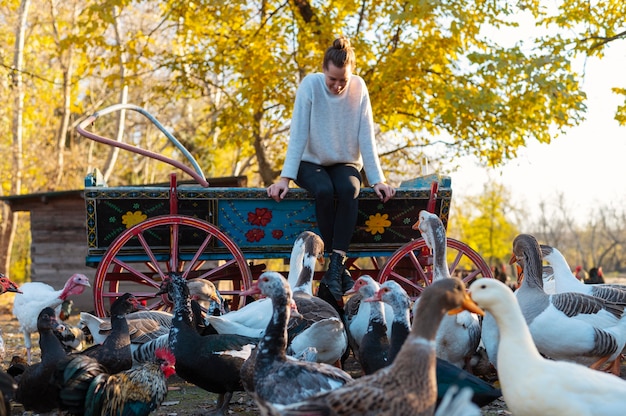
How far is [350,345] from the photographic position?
20.9 feet

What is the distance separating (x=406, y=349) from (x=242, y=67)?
9.18 meters

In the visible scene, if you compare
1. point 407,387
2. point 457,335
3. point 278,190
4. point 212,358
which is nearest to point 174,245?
point 278,190

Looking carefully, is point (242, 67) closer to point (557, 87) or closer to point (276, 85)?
point (276, 85)

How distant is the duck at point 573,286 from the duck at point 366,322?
157 cm

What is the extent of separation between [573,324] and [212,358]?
7.79 feet

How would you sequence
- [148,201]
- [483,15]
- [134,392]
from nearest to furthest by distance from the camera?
[134,392] < [148,201] < [483,15]

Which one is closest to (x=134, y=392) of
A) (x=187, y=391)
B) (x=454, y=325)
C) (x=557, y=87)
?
(x=187, y=391)

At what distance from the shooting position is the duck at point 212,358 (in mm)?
5047

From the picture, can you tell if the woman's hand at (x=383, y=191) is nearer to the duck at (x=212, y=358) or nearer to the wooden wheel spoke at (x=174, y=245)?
Result: the wooden wheel spoke at (x=174, y=245)

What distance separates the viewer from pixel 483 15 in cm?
1188

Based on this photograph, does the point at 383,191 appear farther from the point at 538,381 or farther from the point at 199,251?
the point at 538,381

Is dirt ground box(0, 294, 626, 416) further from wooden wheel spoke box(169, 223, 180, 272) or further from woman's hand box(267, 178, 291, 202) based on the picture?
woman's hand box(267, 178, 291, 202)

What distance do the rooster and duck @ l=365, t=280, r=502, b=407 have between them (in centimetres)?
136

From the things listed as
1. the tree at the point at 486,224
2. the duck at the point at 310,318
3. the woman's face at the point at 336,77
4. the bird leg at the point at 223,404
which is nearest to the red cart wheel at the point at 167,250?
the duck at the point at 310,318
